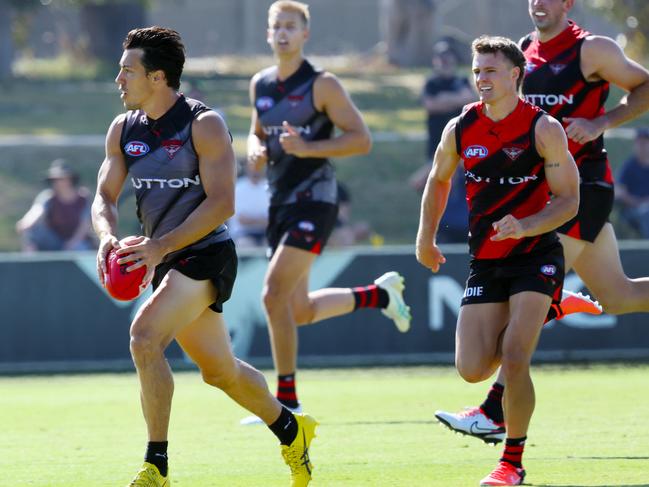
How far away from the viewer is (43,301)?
1391 centimetres

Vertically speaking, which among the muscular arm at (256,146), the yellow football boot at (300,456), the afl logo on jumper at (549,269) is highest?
the muscular arm at (256,146)

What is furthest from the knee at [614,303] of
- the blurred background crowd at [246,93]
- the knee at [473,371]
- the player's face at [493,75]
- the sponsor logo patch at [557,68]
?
the blurred background crowd at [246,93]

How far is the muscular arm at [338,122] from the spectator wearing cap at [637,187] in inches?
314

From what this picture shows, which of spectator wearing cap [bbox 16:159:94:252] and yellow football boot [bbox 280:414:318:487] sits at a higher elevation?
yellow football boot [bbox 280:414:318:487]

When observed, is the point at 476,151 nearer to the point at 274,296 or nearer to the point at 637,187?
the point at 274,296

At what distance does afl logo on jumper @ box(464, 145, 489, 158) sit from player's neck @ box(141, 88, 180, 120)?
1495mm

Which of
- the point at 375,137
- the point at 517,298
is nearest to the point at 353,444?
the point at 517,298

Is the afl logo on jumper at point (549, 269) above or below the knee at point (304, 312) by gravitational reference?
above

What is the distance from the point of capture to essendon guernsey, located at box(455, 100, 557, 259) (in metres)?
7.29

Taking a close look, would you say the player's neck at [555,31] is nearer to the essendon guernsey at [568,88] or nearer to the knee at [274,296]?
the essendon guernsey at [568,88]

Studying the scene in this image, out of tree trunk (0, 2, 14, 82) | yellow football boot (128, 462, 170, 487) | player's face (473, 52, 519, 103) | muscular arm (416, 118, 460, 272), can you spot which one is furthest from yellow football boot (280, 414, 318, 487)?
tree trunk (0, 2, 14, 82)

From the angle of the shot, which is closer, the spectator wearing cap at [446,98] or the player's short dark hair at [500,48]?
the player's short dark hair at [500,48]

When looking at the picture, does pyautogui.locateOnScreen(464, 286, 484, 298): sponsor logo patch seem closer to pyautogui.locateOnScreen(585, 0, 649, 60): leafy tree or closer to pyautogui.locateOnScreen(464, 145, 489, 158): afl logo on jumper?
pyautogui.locateOnScreen(464, 145, 489, 158): afl logo on jumper

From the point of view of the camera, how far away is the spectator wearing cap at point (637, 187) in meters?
17.4
